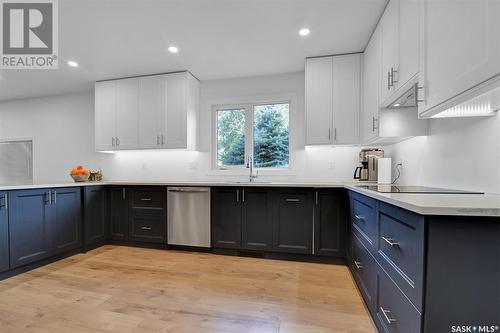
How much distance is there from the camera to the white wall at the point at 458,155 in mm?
1388

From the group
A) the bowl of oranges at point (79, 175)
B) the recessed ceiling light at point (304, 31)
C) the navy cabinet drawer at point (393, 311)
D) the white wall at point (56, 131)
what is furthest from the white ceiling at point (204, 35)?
the navy cabinet drawer at point (393, 311)

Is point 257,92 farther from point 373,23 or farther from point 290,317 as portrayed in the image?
point 290,317

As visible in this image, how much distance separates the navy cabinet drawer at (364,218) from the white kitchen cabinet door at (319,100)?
1005mm

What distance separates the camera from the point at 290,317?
1719 millimetres

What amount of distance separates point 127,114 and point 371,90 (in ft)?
11.2

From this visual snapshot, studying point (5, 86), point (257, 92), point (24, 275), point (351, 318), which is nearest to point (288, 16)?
point (257, 92)

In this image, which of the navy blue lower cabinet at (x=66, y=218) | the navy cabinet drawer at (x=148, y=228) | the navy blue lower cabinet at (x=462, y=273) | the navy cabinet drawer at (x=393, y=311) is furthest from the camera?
the navy cabinet drawer at (x=148, y=228)

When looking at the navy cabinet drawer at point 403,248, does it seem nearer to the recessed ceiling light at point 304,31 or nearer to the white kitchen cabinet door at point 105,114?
the recessed ceiling light at point 304,31

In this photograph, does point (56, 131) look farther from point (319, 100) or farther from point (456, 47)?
point (456, 47)

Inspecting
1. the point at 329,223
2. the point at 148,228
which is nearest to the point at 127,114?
the point at 148,228

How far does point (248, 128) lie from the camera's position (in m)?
3.70

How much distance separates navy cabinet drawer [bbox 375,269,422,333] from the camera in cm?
101

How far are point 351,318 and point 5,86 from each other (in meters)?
5.90

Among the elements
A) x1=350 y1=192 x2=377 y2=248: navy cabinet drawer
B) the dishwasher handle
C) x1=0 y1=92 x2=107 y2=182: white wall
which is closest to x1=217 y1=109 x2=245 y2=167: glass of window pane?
the dishwasher handle
